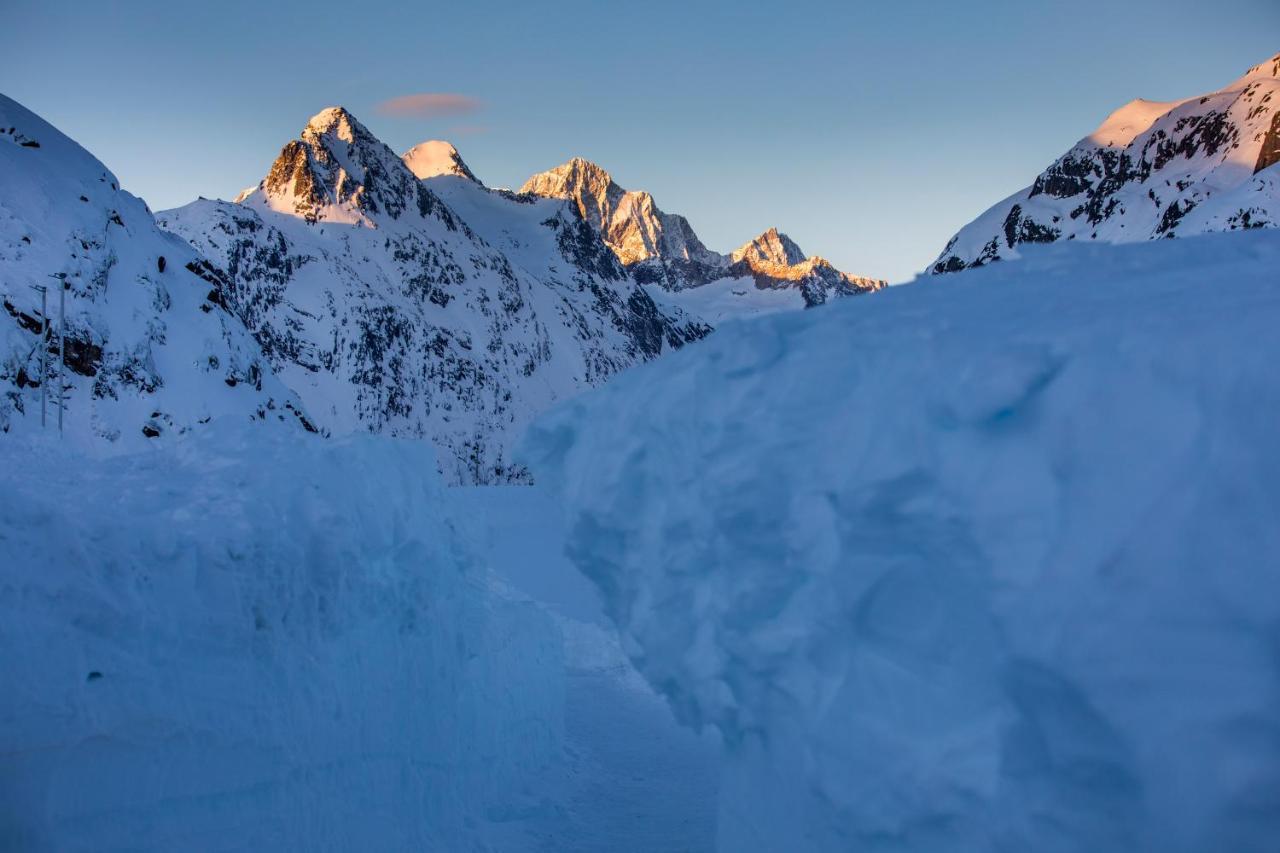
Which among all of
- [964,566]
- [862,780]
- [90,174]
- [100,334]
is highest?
[90,174]

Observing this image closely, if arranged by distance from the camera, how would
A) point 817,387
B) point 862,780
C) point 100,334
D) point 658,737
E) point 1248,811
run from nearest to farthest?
point 1248,811 < point 862,780 < point 817,387 < point 658,737 < point 100,334

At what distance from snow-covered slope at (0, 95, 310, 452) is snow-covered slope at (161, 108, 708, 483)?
38.2 metres

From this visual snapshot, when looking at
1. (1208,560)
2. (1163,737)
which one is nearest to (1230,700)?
(1163,737)

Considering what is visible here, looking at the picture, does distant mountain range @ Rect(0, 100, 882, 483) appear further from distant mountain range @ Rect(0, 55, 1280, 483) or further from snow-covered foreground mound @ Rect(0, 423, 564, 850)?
snow-covered foreground mound @ Rect(0, 423, 564, 850)

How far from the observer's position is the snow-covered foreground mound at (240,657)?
273 inches

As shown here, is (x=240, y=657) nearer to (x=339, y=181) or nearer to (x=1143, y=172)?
(x=1143, y=172)

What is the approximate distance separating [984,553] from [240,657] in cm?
666

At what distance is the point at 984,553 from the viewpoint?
4047 mm

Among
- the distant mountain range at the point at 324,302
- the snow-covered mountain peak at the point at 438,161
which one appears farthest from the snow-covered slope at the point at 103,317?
the snow-covered mountain peak at the point at 438,161

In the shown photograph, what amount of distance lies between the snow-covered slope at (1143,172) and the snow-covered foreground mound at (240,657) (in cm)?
5227

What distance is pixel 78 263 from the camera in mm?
27344

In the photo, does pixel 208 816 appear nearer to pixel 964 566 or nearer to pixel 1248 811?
pixel 964 566

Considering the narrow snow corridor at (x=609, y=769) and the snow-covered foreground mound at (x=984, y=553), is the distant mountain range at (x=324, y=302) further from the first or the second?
the snow-covered foreground mound at (x=984, y=553)

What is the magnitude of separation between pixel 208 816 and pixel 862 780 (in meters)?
5.61
